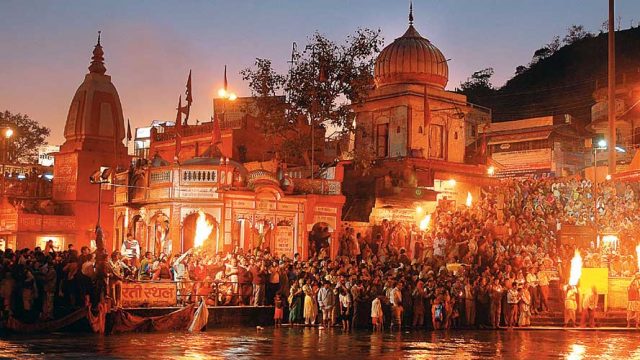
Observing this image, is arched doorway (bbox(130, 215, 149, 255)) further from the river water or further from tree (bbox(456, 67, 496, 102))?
tree (bbox(456, 67, 496, 102))

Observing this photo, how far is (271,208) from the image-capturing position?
99.5 feet

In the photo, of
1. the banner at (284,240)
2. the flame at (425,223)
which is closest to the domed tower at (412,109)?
the flame at (425,223)

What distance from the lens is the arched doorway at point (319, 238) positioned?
105 feet

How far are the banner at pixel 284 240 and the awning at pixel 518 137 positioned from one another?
29.4 metres

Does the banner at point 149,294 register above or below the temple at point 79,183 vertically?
below

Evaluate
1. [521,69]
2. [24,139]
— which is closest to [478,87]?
[521,69]

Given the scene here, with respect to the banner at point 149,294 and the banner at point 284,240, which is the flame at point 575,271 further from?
the banner at point 149,294

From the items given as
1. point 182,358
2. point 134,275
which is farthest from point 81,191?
point 182,358

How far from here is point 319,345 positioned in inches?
699

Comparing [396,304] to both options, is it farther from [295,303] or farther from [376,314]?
[295,303]

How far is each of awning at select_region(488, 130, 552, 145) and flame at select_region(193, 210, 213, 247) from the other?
31.9 m

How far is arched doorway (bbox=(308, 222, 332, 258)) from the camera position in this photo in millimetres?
32094

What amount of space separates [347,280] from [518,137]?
35986mm

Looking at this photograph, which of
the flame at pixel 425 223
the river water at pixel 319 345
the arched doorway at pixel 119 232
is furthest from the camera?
the flame at pixel 425 223
